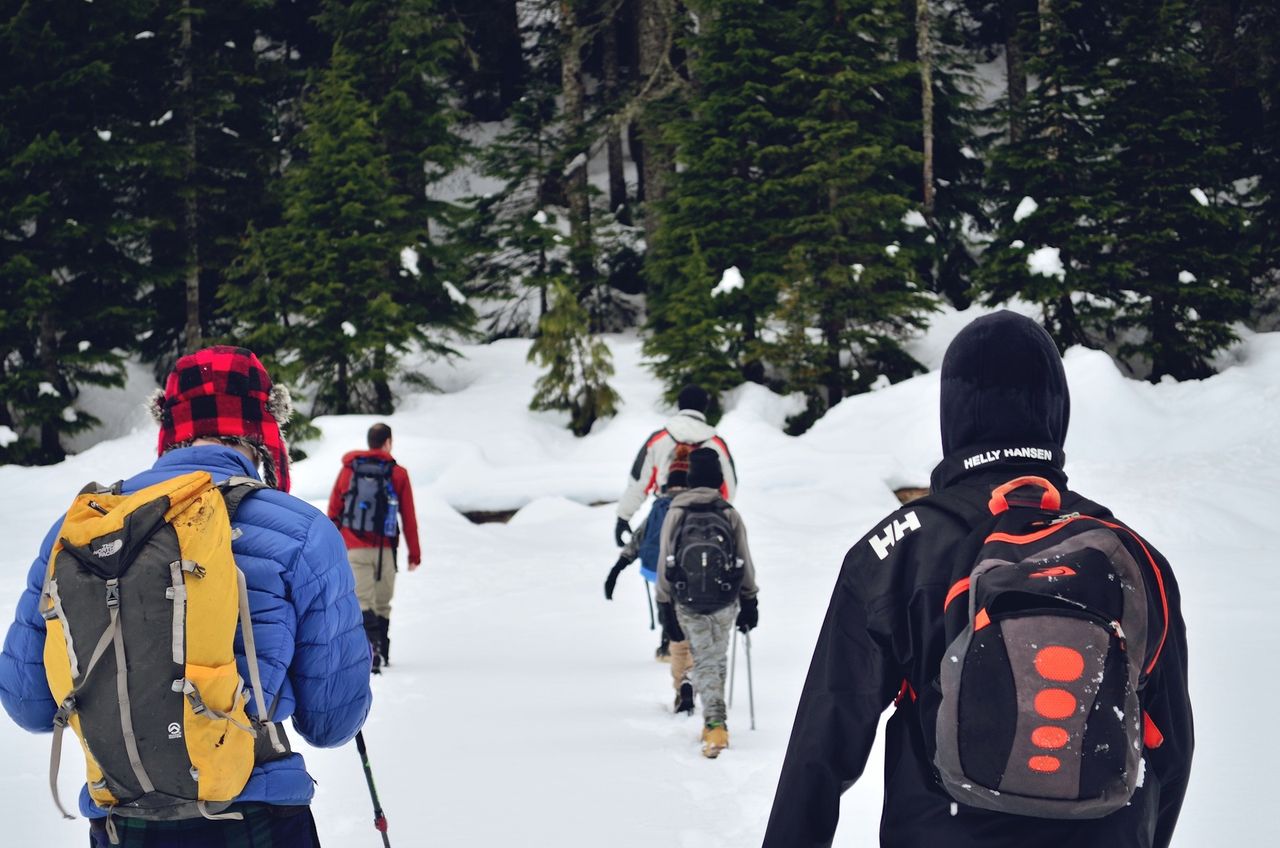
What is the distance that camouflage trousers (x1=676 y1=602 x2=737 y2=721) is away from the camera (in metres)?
6.61

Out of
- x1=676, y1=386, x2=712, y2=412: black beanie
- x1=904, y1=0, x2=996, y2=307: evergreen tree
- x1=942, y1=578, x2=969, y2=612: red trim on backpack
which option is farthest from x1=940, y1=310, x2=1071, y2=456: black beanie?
x1=904, y1=0, x2=996, y2=307: evergreen tree

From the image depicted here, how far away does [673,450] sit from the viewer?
27.7 feet

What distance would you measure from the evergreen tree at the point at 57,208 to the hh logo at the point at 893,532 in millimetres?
21058

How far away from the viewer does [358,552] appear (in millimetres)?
8742

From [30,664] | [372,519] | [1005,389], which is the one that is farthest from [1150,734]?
[372,519]

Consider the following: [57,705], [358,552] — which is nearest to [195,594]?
[57,705]

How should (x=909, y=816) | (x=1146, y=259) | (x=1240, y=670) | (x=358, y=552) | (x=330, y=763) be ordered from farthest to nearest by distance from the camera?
(x=1146, y=259) → (x=358, y=552) → (x=1240, y=670) → (x=330, y=763) → (x=909, y=816)

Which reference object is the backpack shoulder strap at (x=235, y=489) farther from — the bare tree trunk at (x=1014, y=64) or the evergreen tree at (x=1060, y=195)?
the bare tree trunk at (x=1014, y=64)

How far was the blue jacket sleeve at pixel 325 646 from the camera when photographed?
258cm

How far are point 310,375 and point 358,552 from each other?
13.4 m

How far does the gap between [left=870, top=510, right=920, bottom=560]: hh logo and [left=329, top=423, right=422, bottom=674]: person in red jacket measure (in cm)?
678

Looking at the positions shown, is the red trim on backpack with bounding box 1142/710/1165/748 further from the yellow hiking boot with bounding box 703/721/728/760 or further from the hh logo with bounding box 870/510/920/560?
the yellow hiking boot with bounding box 703/721/728/760

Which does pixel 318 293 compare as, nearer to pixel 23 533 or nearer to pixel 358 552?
pixel 23 533

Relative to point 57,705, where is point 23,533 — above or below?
below
